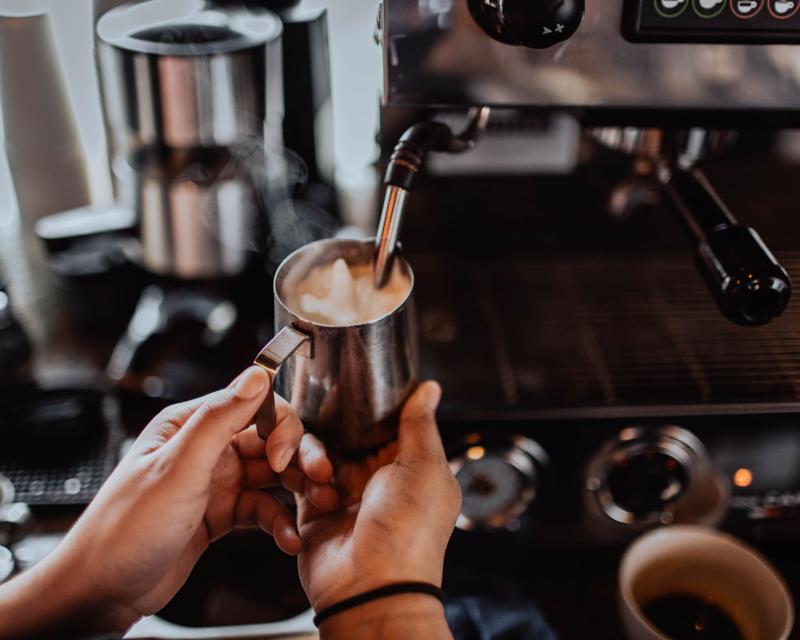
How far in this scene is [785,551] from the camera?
815 mm

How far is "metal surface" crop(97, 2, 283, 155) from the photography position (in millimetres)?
799

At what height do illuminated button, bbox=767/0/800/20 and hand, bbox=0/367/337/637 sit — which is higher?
illuminated button, bbox=767/0/800/20

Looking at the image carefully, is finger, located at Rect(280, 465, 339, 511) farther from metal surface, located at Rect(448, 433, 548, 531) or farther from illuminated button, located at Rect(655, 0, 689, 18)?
illuminated button, located at Rect(655, 0, 689, 18)

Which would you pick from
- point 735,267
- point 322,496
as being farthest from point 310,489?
point 735,267

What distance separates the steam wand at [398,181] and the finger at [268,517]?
0.71 ft

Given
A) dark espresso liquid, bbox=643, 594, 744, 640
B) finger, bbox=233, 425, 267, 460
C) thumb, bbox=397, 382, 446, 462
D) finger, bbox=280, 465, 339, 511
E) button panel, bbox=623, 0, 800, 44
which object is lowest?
dark espresso liquid, bbox=643, 594, 744, 640

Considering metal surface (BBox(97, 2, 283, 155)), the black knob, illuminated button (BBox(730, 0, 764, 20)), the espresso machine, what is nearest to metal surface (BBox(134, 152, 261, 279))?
metal surface (BBox(97, 2, 283, 155))

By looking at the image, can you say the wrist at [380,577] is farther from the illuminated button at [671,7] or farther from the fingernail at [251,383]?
the illuminated button at [671,7]

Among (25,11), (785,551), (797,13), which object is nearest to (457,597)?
(785,551)

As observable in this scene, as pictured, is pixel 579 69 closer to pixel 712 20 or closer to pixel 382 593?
pixel 712 20

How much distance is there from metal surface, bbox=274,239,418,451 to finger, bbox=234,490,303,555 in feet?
0.29

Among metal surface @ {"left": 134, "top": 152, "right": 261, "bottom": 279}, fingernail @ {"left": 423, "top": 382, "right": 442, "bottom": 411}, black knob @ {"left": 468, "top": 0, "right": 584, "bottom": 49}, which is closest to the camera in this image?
black knob @ {"left": 468, "top": 0, "right": 584, "bottom": 49}

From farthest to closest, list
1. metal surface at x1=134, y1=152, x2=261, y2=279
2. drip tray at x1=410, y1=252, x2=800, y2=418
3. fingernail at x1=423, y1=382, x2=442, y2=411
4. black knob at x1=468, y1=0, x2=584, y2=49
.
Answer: metal surface at x1=134, y1=152, x2=261, y2=279, drip tray at x1=410, y1=252, x2=800, y2=418, fingernail at x1=423, y1=382, x2=442, y2=411, black knob at x1=468, y1=0, x2=584, y2=49

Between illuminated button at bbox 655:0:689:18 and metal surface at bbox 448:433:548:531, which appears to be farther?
metal surface at bbox 448:433:548:531
